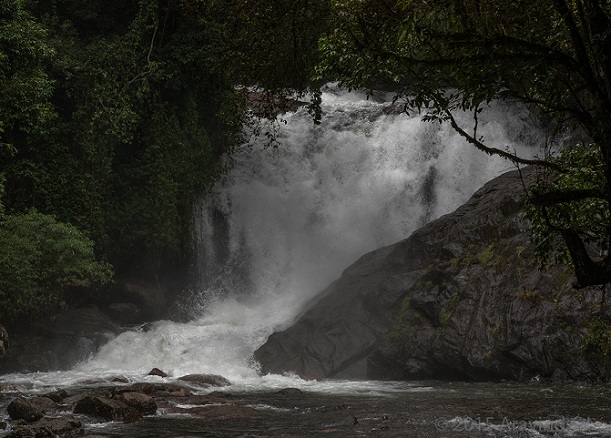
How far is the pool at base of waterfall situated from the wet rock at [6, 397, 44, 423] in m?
0.70

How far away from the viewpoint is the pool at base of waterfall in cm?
1088

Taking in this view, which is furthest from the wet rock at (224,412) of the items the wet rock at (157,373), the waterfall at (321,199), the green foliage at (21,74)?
the waterfall at (321,199)

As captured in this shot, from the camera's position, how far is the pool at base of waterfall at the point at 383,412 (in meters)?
10.9

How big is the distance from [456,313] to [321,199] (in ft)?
33.5

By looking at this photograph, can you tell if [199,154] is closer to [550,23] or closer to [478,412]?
[478,412]

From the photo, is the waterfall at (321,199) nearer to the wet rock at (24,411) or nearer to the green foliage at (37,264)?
the green foliage at (37,264)

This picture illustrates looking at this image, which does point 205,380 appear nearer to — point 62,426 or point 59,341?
point 62,426

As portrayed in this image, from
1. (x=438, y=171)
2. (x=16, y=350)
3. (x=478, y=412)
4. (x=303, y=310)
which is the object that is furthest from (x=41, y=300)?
(x=438, y=171)

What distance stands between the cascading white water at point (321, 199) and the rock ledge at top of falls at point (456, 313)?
368cm

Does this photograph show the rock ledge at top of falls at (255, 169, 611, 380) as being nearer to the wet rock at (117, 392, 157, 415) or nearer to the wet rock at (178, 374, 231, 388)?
the wet rock at (178, 374, 231, 388)

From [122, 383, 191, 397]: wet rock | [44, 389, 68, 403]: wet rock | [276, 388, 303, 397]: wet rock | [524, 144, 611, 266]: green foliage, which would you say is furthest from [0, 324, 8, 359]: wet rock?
[524, 144, 611, 266]: green foliage

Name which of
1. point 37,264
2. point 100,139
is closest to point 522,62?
point 37,264

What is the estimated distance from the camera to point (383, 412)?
497 inches

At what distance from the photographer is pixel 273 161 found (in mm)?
27891
